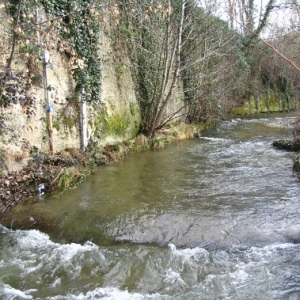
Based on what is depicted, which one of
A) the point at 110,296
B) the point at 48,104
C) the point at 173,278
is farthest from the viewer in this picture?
the point at 48,104

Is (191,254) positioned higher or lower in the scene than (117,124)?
lower

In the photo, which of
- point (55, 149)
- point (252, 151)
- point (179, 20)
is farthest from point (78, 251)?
point (179, 20)

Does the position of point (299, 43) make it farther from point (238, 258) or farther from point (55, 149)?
point (238, 258)

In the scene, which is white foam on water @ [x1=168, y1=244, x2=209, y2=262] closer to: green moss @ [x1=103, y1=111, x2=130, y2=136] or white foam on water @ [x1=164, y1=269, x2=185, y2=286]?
white foam on water @ [x1=164, y1=269, x2=185, y2=286]

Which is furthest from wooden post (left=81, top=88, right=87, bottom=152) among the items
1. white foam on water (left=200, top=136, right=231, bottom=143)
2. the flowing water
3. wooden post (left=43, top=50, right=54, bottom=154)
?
white foam on water (left=200, top=136, right=231, bottom=143)

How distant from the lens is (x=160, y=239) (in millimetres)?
5809

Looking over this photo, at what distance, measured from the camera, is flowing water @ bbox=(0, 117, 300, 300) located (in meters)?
4.61

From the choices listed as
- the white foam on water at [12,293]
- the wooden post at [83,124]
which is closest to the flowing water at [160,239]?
the white foam on water at [12,293]

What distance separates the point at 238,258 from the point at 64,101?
6.51 meters

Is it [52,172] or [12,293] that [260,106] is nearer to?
[52,172]

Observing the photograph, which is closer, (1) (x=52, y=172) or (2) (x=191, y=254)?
(2) (x=191, y=254)

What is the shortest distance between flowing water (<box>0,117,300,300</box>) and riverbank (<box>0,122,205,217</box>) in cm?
34

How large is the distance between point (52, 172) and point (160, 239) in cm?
345

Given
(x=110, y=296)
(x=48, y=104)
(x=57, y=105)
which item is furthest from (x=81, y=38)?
(x=110, y=296)
